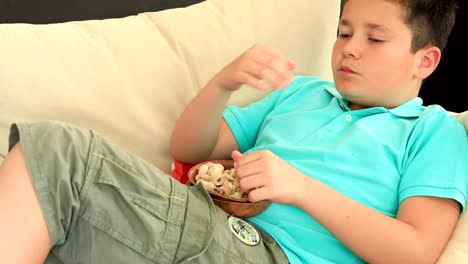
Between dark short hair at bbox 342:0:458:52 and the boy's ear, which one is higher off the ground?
dark short hair at bbox 342:0:458:52

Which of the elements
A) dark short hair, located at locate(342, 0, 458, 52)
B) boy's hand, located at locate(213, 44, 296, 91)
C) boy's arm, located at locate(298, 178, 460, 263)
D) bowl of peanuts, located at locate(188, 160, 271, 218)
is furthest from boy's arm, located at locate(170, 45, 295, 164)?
dark short hair, located at locate(342, 0, 458, 52)

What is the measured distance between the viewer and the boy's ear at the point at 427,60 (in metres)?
1.24

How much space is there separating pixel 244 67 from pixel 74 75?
33 cm

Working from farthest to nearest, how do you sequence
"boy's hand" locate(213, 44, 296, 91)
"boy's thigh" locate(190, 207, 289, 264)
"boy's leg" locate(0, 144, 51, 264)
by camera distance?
"boy's hand" locate(213, 44, 296, 91) < "boy's thigh" locate(190, 207, 289, 264) < "boy's leg" locate(0, 144, 51, 264)

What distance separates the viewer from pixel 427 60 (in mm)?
1246

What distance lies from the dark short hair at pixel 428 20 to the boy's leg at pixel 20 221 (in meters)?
0.81

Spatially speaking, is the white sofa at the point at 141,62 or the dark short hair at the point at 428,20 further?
the dark short hair at the point at 428,20

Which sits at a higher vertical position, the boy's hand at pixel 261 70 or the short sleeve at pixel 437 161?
the boy's hand at pixel 261 70

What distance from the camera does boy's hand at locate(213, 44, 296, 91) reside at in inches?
39.2

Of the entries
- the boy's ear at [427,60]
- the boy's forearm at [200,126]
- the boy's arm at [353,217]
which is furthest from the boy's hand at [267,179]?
the boy's ear at [427,60]

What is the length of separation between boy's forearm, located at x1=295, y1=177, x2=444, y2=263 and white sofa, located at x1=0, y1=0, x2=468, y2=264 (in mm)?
61

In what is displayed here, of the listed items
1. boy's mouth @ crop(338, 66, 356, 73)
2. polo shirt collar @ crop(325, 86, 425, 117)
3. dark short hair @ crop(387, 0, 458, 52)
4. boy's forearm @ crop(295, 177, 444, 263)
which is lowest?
boy's forearm @ crop(295, 177, 444, 263)

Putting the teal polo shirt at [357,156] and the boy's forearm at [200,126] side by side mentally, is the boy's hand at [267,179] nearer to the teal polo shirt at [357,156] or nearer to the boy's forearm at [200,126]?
the teal polo shirt at [357,156]

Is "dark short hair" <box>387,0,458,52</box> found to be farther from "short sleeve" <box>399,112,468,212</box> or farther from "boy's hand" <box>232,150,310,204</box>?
"boy's hand" <box>232,150,310,204</box>
